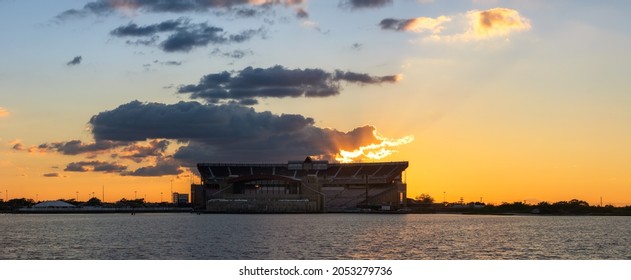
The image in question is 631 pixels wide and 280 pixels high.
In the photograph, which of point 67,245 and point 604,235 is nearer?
point 67,245

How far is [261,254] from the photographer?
101 meters

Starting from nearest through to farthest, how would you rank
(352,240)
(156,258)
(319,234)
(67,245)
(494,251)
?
(156,258) → (494,251) → (67,245) → (352,240) → (319,234)

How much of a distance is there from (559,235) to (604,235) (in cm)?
854

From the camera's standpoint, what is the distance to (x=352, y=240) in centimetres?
12544

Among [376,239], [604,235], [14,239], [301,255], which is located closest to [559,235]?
[604,235]

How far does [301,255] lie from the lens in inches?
3851
